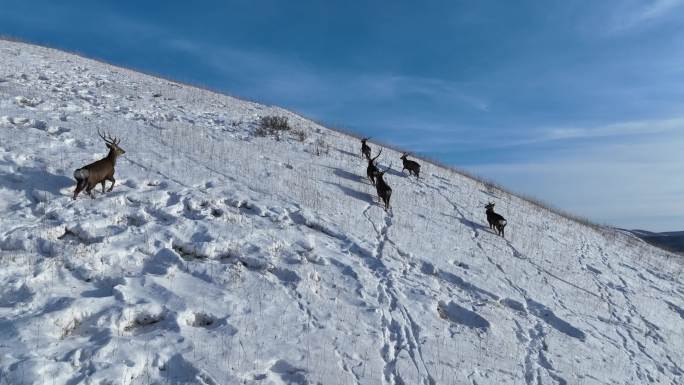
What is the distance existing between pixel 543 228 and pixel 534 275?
22.3 feet

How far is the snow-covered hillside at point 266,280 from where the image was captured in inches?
223

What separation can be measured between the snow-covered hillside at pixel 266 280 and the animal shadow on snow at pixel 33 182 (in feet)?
0.15

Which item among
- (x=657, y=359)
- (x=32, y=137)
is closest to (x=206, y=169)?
(x=32, y=137)

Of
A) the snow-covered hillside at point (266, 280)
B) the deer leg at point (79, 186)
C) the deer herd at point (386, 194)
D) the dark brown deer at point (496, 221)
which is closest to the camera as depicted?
the snow-covered hillside at point (266, 280)

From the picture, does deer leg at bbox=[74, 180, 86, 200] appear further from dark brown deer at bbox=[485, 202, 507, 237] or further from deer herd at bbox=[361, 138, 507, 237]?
dark brown deer at bbox=[485, 202, 507, 237]

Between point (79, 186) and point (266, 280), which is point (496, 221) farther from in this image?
point (79, 186)

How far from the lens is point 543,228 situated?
18000 millimetres

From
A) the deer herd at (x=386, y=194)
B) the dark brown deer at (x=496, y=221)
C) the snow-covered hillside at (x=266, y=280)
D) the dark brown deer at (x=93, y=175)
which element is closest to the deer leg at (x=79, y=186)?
the dark brown deer at (x=93, y=175)

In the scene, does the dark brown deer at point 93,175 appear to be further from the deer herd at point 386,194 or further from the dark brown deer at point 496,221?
the dark brown deer at point 496,221

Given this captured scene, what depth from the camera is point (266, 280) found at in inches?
297

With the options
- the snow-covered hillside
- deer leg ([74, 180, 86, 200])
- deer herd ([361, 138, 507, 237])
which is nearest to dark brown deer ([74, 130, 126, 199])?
deer leg ([74, 180, 86, 200])

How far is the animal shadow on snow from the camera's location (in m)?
8.66

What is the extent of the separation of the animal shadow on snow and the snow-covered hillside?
0.15ft

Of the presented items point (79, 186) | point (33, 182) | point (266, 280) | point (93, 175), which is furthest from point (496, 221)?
point (33, 182)
